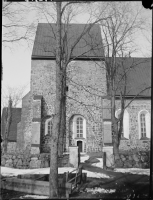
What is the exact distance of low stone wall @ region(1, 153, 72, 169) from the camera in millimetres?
6195

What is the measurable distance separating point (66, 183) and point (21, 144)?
578 cm

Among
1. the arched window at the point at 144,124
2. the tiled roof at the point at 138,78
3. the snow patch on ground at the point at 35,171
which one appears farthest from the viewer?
the arched window at the point at 144,124

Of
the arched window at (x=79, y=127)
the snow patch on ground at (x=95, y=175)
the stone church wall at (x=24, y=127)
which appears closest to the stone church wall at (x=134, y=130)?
the arched window at (x=79, y=127)

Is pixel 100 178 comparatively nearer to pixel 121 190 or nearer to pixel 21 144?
pixel 121 190

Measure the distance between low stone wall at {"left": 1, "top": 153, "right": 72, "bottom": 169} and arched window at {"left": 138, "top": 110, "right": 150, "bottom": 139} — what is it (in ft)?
13.8

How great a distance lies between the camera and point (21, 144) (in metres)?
9.92

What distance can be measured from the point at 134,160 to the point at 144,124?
134 inches

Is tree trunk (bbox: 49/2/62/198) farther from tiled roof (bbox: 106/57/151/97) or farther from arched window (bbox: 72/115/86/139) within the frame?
tiled roof (bbox: 106/57/151/97)

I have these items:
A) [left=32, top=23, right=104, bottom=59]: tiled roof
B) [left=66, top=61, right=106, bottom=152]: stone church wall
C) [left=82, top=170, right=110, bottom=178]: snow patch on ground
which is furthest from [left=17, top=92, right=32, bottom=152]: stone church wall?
[left=82, top=170, right=110, bottom=178]: snow patch on ground

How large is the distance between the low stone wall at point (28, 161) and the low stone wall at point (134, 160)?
1878 millimetres

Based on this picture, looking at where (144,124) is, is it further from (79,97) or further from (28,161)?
(28,161)

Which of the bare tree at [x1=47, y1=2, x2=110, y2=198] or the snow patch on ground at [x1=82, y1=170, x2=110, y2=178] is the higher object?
the bare tree at [x1=47, y1=2, x2=110, y2=198]

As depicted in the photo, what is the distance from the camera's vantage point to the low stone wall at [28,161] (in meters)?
6.20

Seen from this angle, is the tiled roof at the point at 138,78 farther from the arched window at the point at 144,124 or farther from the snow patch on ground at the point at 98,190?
the snow patch on ground at the point at 98,190
